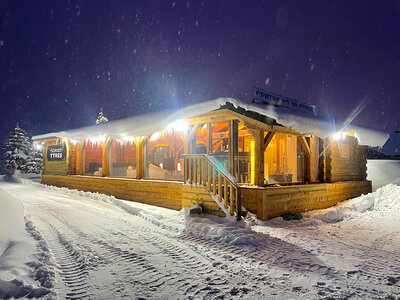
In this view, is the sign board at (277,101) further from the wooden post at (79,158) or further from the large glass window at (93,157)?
the large glass window at (93,157)

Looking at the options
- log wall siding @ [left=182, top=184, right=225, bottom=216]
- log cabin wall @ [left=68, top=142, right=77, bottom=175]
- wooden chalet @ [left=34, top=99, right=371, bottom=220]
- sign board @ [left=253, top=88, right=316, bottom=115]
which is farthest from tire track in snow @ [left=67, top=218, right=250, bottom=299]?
log cabin wall @ [left=68, top=142, right=77, bottom=175]

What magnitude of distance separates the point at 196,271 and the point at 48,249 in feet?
8.39

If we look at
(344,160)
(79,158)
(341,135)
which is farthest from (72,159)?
(344,160)

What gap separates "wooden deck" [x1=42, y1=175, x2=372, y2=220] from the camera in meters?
7.65

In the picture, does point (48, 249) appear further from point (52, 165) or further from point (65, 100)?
point (65, 100)

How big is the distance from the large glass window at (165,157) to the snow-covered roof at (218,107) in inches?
72.2

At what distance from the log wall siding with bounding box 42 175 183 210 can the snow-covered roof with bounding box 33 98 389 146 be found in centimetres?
208

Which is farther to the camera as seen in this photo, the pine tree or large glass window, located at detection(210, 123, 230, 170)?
the pine tree

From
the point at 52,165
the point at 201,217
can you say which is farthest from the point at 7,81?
the point at 201,217

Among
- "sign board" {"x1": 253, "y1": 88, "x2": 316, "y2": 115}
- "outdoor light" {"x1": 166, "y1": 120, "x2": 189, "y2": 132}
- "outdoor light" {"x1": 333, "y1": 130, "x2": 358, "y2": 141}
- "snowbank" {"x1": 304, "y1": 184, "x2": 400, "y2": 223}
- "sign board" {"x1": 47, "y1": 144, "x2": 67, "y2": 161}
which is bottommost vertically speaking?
"snowbank" {"x1": 304, "y1": 184, "x2": 400, "y2": 223}

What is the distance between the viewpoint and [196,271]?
3803 millimetres

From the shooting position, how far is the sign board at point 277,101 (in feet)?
34.7

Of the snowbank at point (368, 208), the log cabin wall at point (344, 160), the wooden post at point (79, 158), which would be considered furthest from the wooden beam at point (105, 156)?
the log cabin wall at point (344, 160)

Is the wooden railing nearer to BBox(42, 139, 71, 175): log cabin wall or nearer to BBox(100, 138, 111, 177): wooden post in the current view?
BBox(100, 138, 111, 177): wooden post
